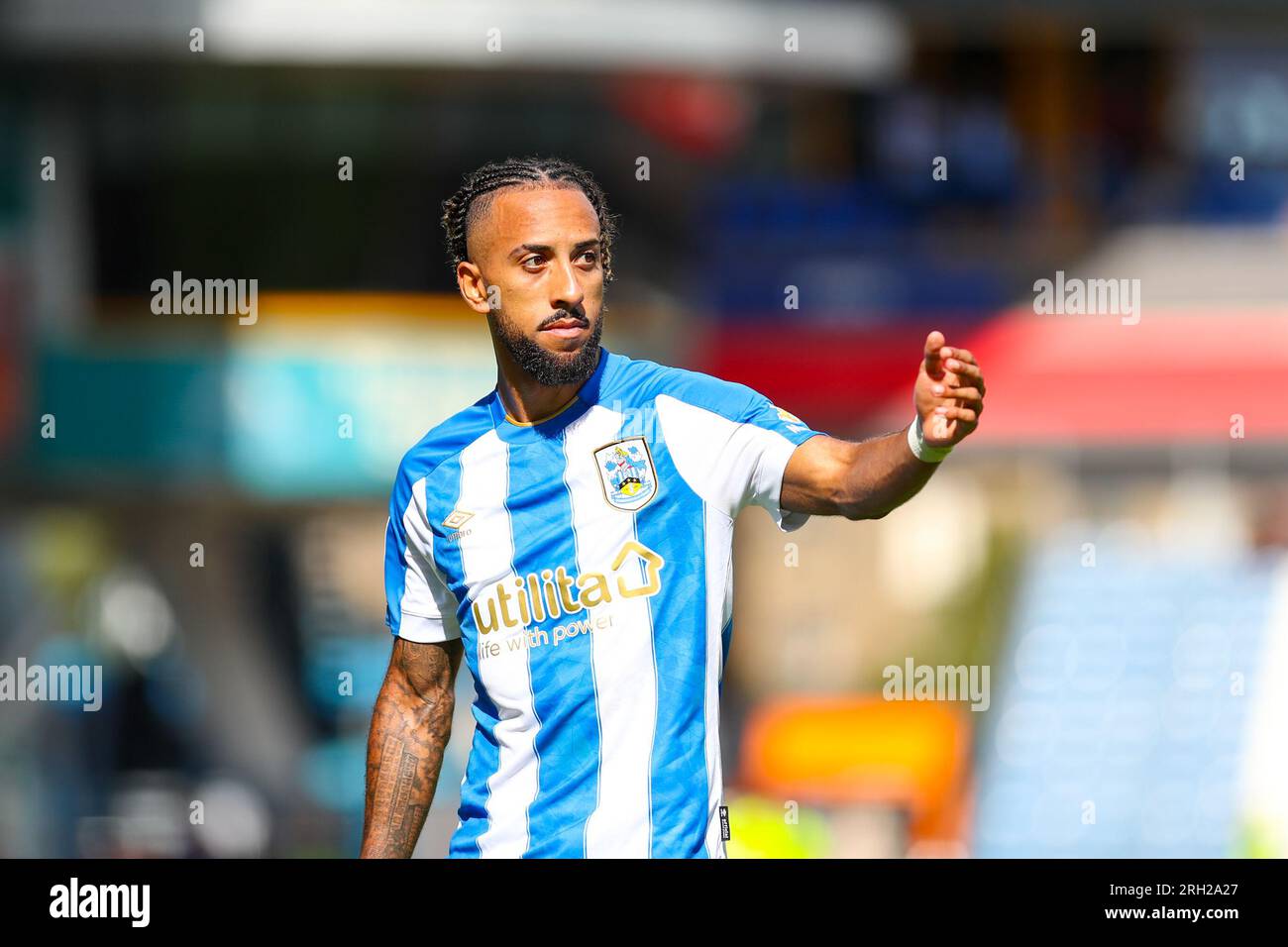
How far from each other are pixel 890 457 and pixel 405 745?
4.16ft

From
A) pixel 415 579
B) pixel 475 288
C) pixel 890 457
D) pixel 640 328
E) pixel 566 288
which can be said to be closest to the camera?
pixel 890 457

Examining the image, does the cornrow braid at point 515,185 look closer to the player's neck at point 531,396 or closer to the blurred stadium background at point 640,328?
the player's neck at point 531,396

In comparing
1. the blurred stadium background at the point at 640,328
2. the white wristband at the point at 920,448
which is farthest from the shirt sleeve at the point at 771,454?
the blurred stadium background at the point at 640,328

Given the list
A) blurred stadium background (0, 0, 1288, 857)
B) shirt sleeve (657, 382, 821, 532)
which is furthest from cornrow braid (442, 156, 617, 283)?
blurred stadium background (0, 0, 1288, 857)

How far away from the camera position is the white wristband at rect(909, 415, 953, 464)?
10.1ft

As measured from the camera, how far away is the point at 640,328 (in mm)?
17516

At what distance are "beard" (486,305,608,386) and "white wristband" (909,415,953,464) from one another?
2.30 ft

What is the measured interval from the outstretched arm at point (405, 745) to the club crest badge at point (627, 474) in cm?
53

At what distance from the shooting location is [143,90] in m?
19.6

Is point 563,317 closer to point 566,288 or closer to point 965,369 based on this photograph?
point 566,288

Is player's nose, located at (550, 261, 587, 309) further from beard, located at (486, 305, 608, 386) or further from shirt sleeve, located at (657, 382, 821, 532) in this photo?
→ shirt sleeve, located at (657, 382, 821, 532)

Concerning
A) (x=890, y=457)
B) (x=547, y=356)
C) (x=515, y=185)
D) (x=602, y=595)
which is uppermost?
(x=515, y=185)

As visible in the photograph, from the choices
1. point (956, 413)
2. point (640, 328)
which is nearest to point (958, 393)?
point (956, 413)
